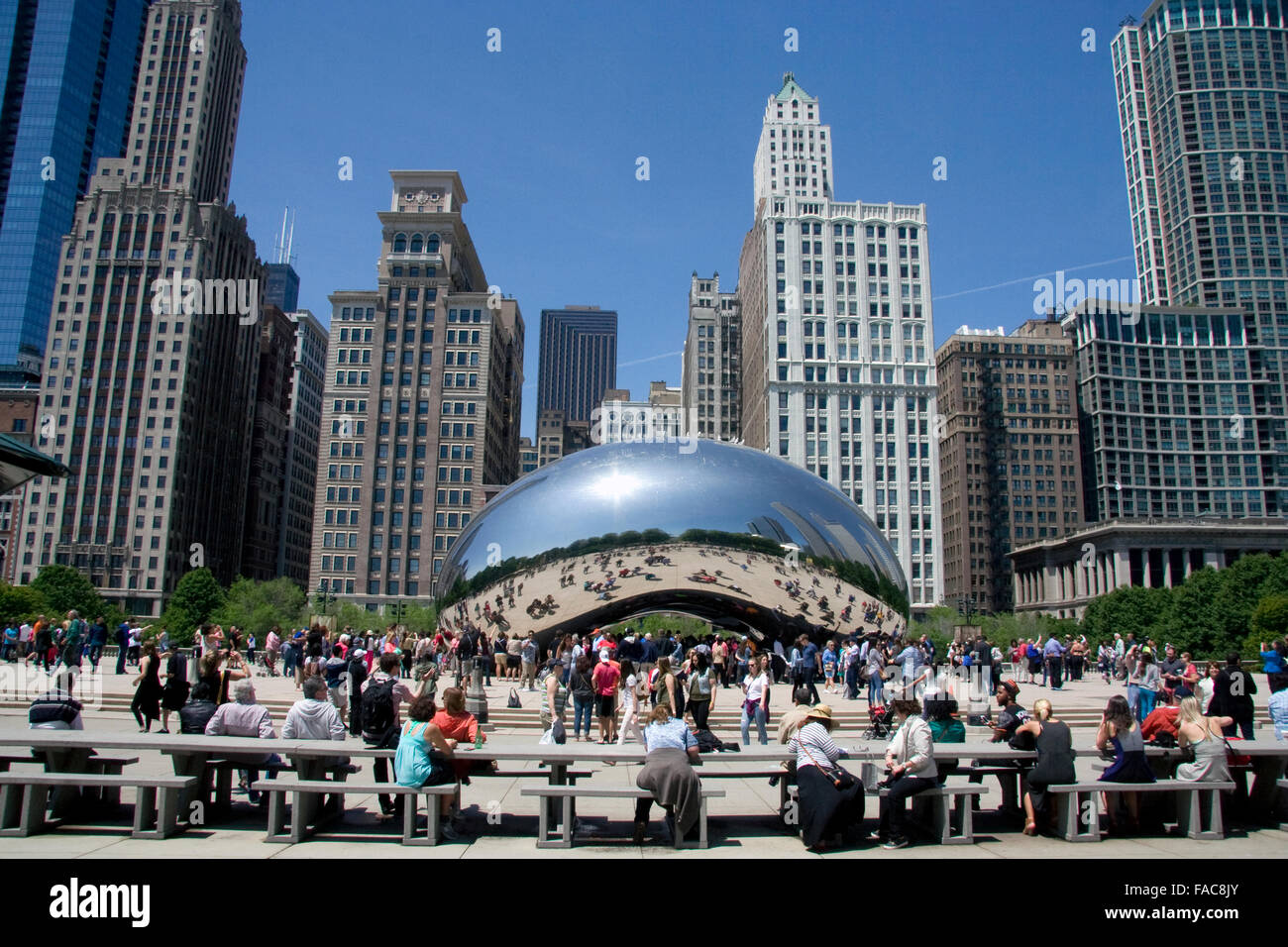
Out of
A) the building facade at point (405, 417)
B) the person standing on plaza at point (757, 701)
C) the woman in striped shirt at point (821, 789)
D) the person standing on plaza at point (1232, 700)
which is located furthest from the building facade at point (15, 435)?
the person standing on plaza at point (1232, 700)

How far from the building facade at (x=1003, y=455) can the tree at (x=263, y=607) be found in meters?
86.8

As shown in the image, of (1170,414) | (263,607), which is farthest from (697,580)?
(1170,414)

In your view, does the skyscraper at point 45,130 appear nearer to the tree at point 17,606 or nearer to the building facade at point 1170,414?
the tree at point 17,606

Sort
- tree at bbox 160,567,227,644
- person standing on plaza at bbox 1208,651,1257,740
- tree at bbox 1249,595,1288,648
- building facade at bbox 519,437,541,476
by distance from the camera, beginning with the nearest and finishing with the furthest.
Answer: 1. person standing on plaza at bbox 1208,651,1257,740
2. tree at bbox 1249,595,1288,648
3. tree at bbox 160,567,227,644
4. building facade at bbox 519,437,541,476

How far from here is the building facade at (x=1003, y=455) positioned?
11556 cm

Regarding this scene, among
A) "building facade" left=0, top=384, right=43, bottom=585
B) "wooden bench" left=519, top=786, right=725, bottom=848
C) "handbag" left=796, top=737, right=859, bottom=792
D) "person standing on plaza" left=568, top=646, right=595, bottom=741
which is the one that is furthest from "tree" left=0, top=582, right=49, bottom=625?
"building facade" left=0, top=384, right=43, bottom=585

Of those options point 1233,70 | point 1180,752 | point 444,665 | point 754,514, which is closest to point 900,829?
point 1180,752

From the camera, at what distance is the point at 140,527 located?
303 feet

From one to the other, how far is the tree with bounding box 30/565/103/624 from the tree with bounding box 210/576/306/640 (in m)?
7.33

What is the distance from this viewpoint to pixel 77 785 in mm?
6312

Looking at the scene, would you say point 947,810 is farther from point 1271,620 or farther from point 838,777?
point 1271,620

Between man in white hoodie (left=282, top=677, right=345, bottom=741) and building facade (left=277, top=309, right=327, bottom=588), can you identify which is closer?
man in white hoodie (left=282, top=677, right=345, bottom=741)

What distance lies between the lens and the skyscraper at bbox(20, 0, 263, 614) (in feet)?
298

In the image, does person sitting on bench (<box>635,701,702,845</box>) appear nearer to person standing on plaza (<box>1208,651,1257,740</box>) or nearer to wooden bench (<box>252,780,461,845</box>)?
wooden bench (<box>252,780,461,845</box>)
